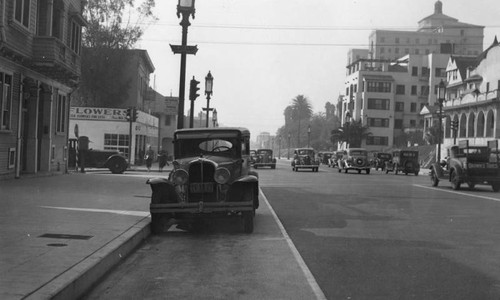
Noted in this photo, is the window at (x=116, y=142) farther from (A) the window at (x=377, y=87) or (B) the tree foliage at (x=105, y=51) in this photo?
(A) the window at (x=377, y=87)

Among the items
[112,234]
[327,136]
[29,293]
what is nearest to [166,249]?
[112,234]

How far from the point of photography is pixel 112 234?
858 centimetres

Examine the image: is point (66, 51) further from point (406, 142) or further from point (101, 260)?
point (406, 142)

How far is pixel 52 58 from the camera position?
19.0 m

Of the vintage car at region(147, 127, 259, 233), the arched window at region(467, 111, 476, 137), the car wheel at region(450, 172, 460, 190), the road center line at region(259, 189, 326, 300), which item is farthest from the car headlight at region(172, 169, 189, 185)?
the arched window at region(467, 111, 476, 137)

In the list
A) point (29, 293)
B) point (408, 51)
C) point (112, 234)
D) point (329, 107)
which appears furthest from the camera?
point (329, 107)

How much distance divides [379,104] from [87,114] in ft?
198

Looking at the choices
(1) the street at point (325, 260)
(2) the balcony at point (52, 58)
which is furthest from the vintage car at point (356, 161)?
(1) the street at point (325, 260)

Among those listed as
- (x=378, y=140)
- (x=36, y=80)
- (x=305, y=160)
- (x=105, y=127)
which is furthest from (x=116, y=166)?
(x=378, y=140)

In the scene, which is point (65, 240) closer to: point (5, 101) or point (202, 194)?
point (202, 194)

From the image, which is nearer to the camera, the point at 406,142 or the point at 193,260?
the point at 193,260

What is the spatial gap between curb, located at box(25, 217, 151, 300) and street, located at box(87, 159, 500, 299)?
0.15 m

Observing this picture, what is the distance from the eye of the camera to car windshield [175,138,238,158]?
11.7 m

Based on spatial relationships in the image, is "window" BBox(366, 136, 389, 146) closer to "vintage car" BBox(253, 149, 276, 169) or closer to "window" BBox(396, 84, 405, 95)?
"window" BBox(396, 84, 405, 95)
